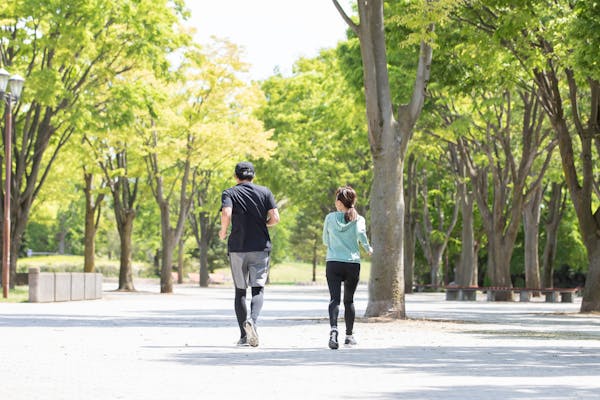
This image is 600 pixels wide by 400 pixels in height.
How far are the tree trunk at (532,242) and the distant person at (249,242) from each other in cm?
3104

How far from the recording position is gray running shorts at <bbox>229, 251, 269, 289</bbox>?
1261 cm

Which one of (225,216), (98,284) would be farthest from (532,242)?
(225,216)

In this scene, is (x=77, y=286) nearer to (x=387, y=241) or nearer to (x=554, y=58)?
(x=554, y=58)

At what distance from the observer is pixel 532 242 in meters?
43.9

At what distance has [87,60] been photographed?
32.8m

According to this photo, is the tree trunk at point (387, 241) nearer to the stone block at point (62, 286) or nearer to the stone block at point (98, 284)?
the stone block at point (62, 286)

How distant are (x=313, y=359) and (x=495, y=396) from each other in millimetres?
3413

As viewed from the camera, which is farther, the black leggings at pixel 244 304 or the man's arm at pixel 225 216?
the black leggings at pixel 244 304

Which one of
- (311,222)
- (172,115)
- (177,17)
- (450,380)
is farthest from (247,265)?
(311,222)

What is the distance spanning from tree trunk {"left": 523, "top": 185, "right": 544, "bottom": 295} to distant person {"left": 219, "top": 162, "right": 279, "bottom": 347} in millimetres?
31039

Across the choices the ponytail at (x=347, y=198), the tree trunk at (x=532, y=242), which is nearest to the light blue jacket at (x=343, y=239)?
the ponytail at (x=347, y=198)

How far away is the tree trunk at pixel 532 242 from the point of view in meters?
43.1

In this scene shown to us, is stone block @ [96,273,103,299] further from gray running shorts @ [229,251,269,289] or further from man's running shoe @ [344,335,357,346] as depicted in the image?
gray running shorts @ [229,251,269,289]

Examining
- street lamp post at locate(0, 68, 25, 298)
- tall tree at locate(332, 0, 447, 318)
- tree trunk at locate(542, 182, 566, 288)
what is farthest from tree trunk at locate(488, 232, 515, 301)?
tall tree at locate(332, 0, 447, 318)
